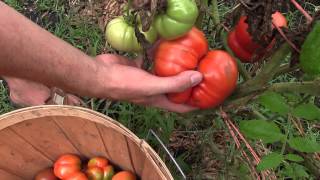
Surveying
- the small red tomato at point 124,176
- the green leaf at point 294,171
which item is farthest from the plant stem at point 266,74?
the small red tomato at point 124,176

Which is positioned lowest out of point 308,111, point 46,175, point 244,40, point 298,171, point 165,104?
point 46,175

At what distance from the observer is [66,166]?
1.78 meters

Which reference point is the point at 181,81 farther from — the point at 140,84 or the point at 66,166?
the point at 66,166

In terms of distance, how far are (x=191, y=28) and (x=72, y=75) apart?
0.38 meters

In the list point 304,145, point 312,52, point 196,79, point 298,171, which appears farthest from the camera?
point 298,171

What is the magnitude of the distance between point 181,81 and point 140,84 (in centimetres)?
17

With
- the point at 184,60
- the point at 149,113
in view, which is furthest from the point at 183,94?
the point at 149,113

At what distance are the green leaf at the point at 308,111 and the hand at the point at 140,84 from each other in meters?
0.26

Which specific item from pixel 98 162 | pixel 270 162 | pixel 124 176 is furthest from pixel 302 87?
pixel 98 162

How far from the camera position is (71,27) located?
2.21m

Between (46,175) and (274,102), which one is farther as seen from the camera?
(46,175)

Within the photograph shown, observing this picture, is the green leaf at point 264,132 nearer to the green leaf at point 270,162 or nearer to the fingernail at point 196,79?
the green leaf at point 270,162

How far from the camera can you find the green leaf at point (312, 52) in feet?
2.83

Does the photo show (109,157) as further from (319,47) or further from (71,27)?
(319,47)
